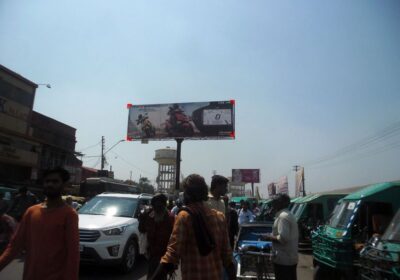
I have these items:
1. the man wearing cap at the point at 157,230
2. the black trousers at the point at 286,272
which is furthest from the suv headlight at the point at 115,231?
the black trousers at the point at 286,272

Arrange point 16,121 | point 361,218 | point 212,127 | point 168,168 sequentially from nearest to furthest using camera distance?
point 361,218 → point 16,121 → point 212,127 → point 168,168

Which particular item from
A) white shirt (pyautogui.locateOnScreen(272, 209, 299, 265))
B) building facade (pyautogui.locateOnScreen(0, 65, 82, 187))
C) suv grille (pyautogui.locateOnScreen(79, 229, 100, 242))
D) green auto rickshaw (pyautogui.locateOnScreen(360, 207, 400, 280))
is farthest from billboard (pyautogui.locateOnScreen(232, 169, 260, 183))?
white shirt (pyautogui.locateOnScreen(272, 209, 299, 265))

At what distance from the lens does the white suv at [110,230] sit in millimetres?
7969

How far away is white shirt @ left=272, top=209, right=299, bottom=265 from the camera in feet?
16.5

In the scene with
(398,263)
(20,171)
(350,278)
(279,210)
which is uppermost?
(20,171)

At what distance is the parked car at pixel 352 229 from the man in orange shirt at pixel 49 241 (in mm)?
5256

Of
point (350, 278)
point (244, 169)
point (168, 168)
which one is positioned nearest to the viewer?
point (350, 278)

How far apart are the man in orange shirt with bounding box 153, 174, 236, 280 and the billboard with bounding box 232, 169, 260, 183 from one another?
75.0m

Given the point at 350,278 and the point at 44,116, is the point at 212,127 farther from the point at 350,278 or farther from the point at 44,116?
the point at 350,278

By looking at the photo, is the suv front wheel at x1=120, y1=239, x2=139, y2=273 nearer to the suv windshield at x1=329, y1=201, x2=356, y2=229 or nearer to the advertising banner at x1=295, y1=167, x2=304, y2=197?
the suv windshield at x1=329, y1=201, x2=356, y2=229

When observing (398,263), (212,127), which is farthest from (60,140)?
(398,263)

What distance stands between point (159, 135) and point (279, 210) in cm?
3087

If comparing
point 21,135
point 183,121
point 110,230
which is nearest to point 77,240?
point 110,230

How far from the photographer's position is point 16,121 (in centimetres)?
3159
